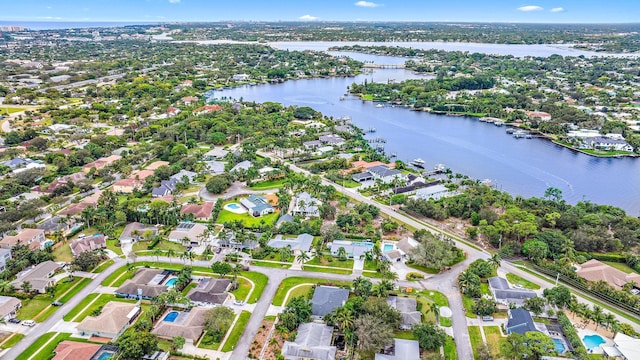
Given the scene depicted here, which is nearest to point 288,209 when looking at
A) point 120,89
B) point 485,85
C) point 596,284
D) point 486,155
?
point 596,284

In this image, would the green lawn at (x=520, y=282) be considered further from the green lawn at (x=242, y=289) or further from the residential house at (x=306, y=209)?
the green lawn at (x=242, y=289)

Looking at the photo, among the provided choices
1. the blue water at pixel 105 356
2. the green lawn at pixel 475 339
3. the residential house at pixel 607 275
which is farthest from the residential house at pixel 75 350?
the residential house at pixel 607 275

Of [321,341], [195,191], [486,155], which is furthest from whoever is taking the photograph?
[486,155]

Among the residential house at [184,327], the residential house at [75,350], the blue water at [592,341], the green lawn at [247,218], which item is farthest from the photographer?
the green lawn at [247,218]

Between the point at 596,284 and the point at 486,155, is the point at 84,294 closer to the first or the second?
the point at 596,284

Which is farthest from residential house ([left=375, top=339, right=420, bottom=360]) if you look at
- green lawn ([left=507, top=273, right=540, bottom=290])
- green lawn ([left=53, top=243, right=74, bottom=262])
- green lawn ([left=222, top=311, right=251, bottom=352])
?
green lawn ([left=53, top=243, right=74, bottom=262])

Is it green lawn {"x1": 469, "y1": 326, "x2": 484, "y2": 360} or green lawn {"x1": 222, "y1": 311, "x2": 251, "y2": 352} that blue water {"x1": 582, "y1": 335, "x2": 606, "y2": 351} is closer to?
green lawn {"x1": 469, "y1": 326, "x2": 484, "y2": 360}
